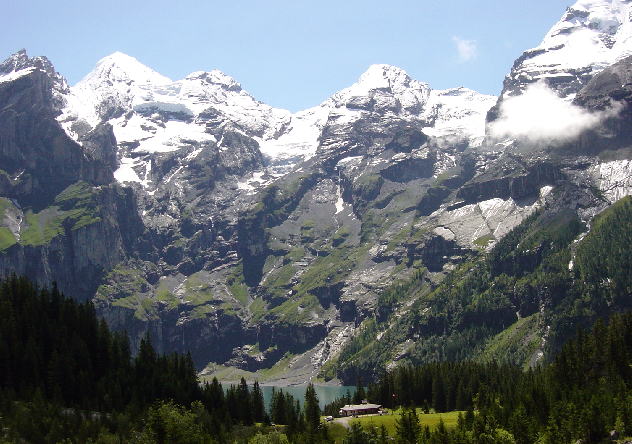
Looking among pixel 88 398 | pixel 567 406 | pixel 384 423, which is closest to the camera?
pixel 567 406

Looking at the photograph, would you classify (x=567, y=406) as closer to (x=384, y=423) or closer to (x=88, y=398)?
(x=384, y=423)

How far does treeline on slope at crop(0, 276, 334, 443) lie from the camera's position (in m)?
149

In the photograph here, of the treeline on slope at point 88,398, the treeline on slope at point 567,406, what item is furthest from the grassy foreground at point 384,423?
the treeline on slope at point 567,406

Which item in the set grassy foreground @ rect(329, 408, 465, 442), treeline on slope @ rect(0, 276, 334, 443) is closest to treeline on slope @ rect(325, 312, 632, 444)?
grassy foreground @ rect(329, 408, 465, 442)

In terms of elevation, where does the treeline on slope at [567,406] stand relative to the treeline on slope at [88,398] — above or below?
below

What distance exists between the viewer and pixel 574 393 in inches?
6658

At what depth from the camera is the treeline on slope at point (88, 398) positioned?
148750 millimetres

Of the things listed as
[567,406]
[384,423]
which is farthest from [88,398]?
[567,406]

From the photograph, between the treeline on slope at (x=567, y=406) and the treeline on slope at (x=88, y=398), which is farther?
the treeline on slope at (x=88, y=398)

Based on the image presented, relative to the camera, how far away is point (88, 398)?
17862 centimetres

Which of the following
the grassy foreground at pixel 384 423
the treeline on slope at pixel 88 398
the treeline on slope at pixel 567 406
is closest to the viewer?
the treeline on slope at pixel 567 406

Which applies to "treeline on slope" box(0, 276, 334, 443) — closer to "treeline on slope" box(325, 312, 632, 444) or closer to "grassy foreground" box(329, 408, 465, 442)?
"grassy foreground" box(329, 408, 465, 442)

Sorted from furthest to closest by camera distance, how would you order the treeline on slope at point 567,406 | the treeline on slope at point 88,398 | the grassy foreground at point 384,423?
the grassy foreground at point 384,423 → the treeline on slope at point 88,398 → the treeline on slope at point 567,406

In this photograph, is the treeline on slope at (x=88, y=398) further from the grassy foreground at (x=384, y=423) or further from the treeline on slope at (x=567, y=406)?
the treeline on slope at (x=567, y=406)
